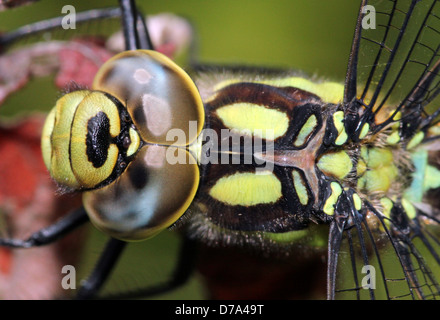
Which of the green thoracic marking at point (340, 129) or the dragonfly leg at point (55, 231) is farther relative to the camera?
the dragonfly leg at point (55, 231)

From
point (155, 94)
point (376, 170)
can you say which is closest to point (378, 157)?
point (376, 170)

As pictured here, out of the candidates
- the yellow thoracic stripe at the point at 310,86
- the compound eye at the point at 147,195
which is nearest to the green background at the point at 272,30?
the yellow thoracic stripe at the point at 310,86

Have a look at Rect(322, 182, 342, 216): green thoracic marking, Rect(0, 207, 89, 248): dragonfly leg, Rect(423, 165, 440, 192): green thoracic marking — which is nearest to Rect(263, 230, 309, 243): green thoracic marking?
Rect(322, 182, 342, 216): green thoracic marking

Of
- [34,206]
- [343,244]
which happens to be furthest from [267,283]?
[34,206]

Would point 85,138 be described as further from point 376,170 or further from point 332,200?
point 376,170

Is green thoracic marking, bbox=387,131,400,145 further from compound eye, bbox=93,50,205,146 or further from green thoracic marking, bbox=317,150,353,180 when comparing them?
compound eye, bbox=93,50,205,146

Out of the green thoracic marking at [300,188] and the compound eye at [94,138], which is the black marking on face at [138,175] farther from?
the green thoracic marking at [300,188]

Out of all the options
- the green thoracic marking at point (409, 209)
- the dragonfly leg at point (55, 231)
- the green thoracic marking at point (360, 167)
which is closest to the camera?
the green thoracic marking at point (360, 167)
